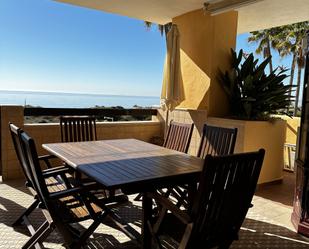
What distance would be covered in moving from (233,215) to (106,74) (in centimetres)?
2297

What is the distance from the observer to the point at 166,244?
266 centimetres

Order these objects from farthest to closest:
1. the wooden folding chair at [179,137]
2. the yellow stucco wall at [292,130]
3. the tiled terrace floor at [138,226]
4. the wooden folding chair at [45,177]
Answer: the yellow stucco wall at [292,130] < the wooden folding chair at [179,137] < the tiled terrace floor at [138,226] < the wooden folding chair at [45,177]

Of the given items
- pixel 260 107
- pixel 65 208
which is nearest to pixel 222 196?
pixel 65 208

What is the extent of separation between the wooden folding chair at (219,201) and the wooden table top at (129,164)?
197 mm

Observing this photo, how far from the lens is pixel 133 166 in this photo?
2.35 meters

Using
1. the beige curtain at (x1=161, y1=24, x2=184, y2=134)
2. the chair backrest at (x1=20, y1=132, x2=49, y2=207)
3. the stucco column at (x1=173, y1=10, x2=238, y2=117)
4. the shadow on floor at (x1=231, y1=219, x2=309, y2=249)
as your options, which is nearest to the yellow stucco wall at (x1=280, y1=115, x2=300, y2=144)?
the stucco column at (x1=173, y1=10, x2=238, y2=117)

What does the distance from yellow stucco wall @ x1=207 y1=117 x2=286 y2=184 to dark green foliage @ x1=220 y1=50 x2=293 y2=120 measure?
0.22 metres

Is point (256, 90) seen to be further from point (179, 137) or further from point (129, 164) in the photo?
point (129, 164)

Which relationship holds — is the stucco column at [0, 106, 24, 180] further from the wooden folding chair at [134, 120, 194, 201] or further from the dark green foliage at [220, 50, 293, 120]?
the dark green foliage at [220, 50, 293, 120]

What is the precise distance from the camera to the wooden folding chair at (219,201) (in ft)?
5.49

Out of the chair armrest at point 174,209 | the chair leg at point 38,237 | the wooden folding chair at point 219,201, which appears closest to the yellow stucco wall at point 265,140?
the wooden folding chair at point 219,201

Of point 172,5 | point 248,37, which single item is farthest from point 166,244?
point 248,37

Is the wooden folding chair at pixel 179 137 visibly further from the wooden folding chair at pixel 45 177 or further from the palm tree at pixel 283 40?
the palm tree at pixel 283 40

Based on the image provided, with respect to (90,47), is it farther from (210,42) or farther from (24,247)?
(24,247)
